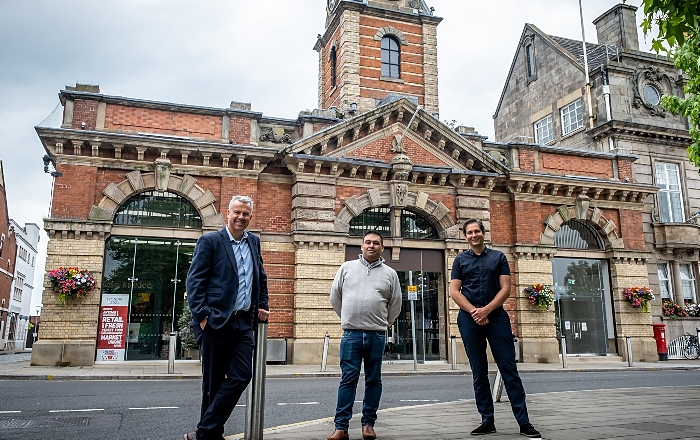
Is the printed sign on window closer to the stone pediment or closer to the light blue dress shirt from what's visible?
the stone pediment

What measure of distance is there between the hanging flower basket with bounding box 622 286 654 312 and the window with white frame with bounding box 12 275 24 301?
55.9 metres

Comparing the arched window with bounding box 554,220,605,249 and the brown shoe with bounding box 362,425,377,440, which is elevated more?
the arched window with bounding box 554,220,605,249

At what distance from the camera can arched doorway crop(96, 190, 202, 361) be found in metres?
16.7

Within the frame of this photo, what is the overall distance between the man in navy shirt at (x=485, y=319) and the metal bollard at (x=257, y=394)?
196cm

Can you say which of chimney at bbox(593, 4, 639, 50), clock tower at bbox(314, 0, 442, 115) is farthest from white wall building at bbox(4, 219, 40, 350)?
chimney at bbox(593, 4, 639, 50)

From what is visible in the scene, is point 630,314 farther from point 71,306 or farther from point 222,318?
point 222,318

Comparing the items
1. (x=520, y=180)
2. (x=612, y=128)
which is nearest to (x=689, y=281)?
(x=612, y=128)

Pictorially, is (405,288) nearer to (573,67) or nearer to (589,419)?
(589,419)

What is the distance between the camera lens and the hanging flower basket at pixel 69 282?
620 inches

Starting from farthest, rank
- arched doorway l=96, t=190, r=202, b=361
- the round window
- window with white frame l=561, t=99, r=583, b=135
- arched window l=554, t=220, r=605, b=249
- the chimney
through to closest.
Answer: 1. the chimney
2. window with white frame l=561, t=99, r=583, b=135
3. the round window
4. arched window l=554, t=220, r=605, b=249
5. arched doorway l=96, t=190, r=202, b=361

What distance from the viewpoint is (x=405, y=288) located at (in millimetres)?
19344

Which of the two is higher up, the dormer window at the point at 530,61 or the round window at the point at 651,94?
the dormer window at the point at 530,61

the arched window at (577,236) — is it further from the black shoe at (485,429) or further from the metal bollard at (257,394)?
the metal bollard at (257,394)

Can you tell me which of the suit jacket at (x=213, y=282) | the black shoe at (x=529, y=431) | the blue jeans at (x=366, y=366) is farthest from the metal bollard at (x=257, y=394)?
the black shoe at (x=529, y=431)
